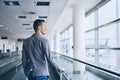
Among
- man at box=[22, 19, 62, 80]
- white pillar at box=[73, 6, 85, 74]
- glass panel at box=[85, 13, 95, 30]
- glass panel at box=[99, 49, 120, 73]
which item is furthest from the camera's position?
glass panel at box=[85, 13, 95, 30]

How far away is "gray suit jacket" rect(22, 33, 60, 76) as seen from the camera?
2.87 m

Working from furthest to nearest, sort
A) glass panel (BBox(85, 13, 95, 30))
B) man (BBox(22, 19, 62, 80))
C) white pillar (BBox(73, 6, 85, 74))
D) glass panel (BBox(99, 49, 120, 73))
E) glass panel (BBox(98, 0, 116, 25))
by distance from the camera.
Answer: glass panel (BBox(85, 13, 95, 30)) < white pillar (BBox(73, 6, 85, 74)) < glass panel (BBox(98, 0, 116, 25)) < glass panel (BBox(99, 49, 120, 73)) < man (BBox(22, 19, 62, 80))

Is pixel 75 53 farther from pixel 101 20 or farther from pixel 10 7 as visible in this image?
pixel 10 7

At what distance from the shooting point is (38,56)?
2.89m

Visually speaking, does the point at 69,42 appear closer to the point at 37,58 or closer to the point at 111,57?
the point at 111,57

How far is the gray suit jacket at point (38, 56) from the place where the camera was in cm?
287

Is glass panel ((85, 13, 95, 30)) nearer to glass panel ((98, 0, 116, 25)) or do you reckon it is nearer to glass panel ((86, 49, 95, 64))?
glass panel ((98, 0, 116, 25))

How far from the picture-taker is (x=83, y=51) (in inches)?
452

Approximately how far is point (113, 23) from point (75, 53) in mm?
3320

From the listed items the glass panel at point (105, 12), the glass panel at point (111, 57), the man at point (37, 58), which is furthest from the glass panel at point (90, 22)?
the man at point (37, 58)

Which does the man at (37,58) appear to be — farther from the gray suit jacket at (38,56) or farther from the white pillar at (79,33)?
the white pillar at (79,33)

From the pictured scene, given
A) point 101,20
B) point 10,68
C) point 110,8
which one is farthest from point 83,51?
point 10,68

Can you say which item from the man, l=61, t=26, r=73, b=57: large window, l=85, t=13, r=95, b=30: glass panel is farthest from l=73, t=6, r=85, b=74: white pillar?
l=61, t=26, r=73, b=57: large window

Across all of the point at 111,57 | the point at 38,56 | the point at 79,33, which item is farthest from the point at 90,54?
the point at 38,56
